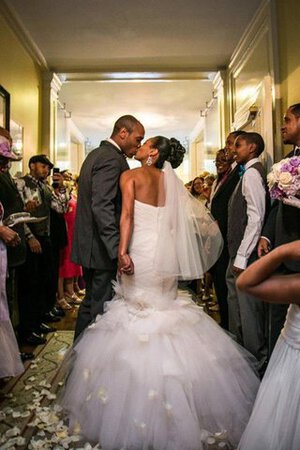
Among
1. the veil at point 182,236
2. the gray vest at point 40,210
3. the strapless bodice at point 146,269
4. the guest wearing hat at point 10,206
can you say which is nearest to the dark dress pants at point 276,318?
the veil at point 182,236

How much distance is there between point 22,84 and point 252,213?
3.20m

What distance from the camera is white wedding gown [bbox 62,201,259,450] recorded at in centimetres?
165

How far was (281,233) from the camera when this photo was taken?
6.64ft

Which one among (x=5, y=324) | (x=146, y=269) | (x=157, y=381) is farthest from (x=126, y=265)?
(x=5, y=324)

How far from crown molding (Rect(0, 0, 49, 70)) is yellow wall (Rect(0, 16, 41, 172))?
0.05 meters

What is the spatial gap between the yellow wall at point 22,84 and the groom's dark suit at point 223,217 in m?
2.27

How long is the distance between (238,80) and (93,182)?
3317 millimetres

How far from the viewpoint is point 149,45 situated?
4.63m

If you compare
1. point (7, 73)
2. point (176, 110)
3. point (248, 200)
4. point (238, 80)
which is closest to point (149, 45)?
point (238, 80)

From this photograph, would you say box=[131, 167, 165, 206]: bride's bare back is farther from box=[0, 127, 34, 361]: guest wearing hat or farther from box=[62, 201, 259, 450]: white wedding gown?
box=[0, 127, 34, 361]: guest wearing hat

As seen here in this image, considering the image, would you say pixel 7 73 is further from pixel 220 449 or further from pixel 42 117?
pixel 220 449

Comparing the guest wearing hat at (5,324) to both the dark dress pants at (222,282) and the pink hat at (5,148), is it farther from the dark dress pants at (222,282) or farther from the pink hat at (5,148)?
the dark dress pants at (222,282)

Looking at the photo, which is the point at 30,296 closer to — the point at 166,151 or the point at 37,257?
the point at 37,257

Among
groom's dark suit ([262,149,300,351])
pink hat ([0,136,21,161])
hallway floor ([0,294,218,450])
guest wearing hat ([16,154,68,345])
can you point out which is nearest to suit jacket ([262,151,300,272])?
groom's dark suit ([262,149,300,351])
